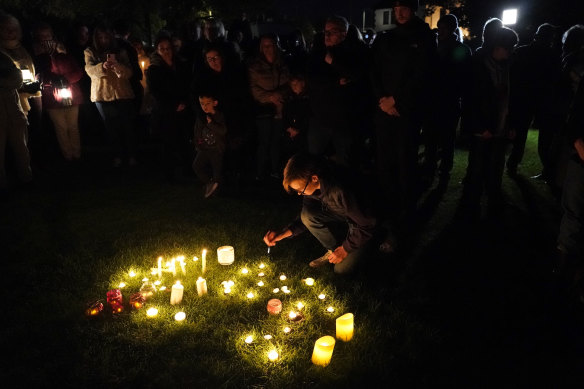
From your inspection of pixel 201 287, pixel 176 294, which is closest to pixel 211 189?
pixel 201 287

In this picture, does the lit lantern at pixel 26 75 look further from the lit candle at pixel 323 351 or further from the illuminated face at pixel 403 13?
the lit candle at pixel 323 351

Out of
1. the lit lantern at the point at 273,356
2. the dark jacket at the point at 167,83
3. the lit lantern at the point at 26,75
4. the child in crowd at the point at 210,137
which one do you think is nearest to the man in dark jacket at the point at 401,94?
the lit lantern at the point at 273,356

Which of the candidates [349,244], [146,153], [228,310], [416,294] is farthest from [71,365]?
[146,153]

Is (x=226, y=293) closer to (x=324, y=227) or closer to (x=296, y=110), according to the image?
(x=324, y=227)

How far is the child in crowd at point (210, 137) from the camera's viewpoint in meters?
5.86

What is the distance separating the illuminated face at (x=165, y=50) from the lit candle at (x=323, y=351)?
501cm

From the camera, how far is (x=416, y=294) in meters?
3.78

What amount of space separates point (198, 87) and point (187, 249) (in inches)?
96.6

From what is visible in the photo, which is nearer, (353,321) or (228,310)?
(353,321)

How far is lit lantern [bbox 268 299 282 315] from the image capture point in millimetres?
3451

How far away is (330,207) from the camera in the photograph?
376 centimetres

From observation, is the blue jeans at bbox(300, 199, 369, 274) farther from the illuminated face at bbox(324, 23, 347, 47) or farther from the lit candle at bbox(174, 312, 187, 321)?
the illuminated face at bbox(324, 23, 347, 47)

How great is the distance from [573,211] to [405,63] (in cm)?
210

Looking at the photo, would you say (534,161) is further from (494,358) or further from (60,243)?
(60,243)
